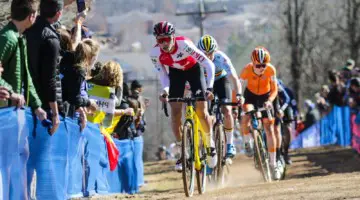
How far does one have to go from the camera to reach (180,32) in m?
127

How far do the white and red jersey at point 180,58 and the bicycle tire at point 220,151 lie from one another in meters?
1.38

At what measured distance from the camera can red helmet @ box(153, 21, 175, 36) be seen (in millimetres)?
11953

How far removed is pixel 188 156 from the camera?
475 inches

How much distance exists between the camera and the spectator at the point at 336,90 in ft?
79.3

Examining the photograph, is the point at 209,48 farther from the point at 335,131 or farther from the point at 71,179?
the point at 335,131

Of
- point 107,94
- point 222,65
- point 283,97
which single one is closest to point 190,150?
point 107,94

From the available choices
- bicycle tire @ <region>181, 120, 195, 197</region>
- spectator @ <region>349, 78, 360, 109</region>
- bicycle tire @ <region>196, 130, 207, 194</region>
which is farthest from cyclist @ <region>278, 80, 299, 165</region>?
bicycle tire @ <region>181, 120, 195, 197</region>

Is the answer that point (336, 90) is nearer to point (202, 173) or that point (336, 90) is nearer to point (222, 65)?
point (222, 65)

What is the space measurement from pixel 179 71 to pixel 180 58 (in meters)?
0.33

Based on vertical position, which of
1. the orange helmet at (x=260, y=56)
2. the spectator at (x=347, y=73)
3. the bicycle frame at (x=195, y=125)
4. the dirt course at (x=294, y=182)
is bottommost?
the dirt course at (x=294, y=182)

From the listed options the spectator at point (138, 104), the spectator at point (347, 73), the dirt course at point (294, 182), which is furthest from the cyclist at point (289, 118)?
the spectator at point (138, 104)

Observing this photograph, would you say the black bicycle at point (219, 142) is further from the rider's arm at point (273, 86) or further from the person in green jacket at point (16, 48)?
the person in green jacket at point (16, 48)

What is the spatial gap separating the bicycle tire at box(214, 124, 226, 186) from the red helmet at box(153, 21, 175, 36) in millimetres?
2456

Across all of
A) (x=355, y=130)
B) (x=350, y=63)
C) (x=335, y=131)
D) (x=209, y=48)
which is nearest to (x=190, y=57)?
(x=209, y=48)
